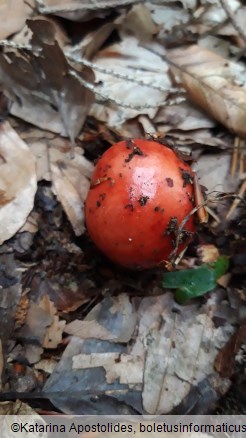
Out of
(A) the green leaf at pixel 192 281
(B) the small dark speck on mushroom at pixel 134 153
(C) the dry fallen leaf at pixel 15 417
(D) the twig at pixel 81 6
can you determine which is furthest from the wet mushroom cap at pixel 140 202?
(D) the twig at pixel 81 6

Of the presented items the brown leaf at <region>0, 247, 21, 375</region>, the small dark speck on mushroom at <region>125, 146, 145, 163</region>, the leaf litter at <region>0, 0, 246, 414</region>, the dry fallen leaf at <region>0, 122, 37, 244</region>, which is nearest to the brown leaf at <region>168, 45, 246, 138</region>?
the leaf litter at <region>0, 0, 246, 414</region>

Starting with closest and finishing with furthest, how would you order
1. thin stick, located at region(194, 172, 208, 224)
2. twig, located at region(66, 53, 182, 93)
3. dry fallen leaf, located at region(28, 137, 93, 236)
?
thin stick, located at region(194, 172, 208, 224) < dry fallen leaf, located at region(28, 137, 93, 236) < twig, located at region(66, 53, 182, 93)

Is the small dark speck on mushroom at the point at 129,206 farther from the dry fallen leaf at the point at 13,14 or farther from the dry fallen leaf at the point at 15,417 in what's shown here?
the dry fallen leaf at the point at 13,14

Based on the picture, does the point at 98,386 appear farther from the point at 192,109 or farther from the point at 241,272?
the point at 192,109

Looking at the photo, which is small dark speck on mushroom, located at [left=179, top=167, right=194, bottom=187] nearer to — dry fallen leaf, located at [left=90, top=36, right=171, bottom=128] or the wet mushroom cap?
the wet mushroom cap

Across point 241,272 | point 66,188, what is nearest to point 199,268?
point 241,272

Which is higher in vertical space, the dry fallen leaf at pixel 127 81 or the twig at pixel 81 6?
the twig at pixel 81 6

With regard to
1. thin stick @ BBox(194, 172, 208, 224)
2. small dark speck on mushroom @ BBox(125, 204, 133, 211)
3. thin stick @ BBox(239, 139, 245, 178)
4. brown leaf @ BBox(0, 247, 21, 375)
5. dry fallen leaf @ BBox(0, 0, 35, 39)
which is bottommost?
thin stick @ BBox(239, 139, 245, 178)
